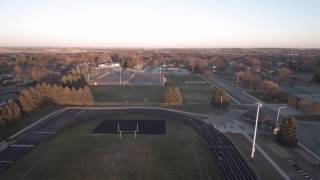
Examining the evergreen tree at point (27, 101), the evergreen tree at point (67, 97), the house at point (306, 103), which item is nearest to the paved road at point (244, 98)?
the house at point (306, 103)

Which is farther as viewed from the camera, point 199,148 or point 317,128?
point 317,128

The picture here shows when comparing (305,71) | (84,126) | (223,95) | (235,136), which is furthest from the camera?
(305,71)

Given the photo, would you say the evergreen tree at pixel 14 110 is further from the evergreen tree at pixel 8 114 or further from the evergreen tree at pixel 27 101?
the evergreen tree at pixel 27 101

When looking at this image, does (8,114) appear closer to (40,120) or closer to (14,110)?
(14,110)

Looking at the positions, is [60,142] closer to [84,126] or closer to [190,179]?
[84,126]

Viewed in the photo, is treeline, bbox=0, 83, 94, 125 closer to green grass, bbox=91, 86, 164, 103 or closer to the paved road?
green grass, bbox=91, 86, 164, 103

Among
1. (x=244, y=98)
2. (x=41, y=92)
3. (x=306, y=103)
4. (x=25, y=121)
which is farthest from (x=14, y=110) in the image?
(x=306, y=103)

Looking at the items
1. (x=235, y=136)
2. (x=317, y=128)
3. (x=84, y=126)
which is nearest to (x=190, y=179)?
(x=235, y=136)
